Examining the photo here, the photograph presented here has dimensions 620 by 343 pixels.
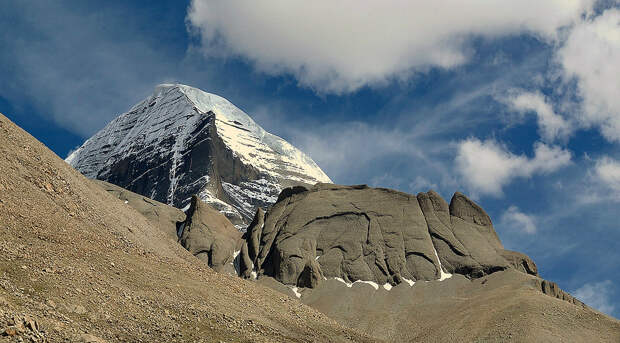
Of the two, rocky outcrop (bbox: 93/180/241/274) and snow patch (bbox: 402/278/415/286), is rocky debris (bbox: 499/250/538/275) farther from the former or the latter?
rocky outcrop (bbox: 93/180/241/274)

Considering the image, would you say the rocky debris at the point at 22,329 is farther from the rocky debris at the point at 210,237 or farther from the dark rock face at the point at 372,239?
the rocky debris at the point at 210,237

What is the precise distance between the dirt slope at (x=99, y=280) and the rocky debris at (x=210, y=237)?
230 ft

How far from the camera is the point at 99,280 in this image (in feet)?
185

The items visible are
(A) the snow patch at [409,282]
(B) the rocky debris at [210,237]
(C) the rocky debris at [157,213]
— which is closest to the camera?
(A) the snow patch at [409,282]

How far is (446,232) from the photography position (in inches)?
6245

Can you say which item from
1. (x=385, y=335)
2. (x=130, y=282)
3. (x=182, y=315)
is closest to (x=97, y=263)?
(x=130, y=282)

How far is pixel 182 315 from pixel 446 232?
109374mm

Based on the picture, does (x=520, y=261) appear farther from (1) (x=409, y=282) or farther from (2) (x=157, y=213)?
(2) (x=157, y=213)

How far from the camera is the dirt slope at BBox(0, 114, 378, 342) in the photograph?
47.4 metres

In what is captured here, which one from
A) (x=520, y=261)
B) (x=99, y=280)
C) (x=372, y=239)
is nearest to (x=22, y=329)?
(x=99, y=280)

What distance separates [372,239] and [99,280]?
105417 millimetres

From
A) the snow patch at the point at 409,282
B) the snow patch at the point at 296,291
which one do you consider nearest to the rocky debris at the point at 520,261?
the snow patch at the point at 409,282

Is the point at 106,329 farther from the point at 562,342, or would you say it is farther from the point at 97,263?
the point at 562,342

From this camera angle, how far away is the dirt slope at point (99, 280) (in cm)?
4741
